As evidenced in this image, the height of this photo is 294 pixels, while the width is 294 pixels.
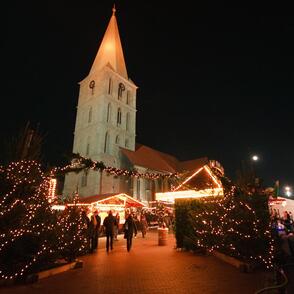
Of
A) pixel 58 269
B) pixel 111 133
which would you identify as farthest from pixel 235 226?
pixel 111 133

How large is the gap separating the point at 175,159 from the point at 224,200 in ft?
171

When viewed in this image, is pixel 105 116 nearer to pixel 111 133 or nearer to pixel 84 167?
pixel 111 133

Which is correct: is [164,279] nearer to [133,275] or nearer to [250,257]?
[133,275]

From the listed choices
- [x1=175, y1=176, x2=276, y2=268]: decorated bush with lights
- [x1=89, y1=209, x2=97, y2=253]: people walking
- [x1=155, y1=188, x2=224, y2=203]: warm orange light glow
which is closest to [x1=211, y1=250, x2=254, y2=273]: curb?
[x1=175, y1=176, x2=276, y2=268]: decorated bush with lights

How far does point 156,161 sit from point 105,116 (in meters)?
13.0

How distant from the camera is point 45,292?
6.19m

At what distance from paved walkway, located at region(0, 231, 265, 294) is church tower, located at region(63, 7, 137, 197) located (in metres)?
33.3

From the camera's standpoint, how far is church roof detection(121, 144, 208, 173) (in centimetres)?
4647

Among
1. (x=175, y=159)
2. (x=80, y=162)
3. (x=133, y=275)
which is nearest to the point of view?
(x=133, y=275)

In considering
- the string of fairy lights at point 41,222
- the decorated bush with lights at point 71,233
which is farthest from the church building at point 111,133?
the string of fairy lights at point 41,222

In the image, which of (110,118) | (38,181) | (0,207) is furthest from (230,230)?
(110,118)

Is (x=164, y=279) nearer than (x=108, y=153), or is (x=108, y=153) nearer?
(x=164, y=279)

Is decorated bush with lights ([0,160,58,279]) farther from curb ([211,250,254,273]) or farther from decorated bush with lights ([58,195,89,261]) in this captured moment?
curb ([211,250,254,273])

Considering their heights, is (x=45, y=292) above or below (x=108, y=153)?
below
